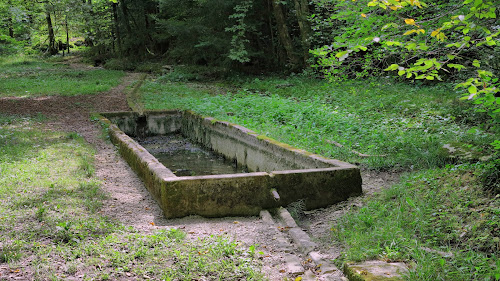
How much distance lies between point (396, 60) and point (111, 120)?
10.9 meters

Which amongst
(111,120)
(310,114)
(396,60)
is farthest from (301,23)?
(111,120)

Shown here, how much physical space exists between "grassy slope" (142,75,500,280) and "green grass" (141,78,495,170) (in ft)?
0.08

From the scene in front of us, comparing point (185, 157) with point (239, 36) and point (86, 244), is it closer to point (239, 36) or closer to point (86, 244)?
point (86, 244)

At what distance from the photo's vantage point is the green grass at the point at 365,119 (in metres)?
6.68

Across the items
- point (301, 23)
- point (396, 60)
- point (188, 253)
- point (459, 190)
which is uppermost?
point (301, 23)

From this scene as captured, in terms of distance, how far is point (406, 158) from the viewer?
653cm

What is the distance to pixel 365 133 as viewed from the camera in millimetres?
8602

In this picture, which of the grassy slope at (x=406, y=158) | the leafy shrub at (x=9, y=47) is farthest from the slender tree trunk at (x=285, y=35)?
the leafy shrub at (x=9, y=47)

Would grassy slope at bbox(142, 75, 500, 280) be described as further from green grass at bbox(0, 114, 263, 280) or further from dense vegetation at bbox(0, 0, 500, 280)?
green grass at bbox(0, 114, 263, 280)

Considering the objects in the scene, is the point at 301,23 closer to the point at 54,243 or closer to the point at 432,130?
the point at 432,130

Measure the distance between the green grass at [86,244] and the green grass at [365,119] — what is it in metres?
3.26

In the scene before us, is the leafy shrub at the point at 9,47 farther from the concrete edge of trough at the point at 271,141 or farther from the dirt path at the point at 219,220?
the dirt path at the point at 219,220

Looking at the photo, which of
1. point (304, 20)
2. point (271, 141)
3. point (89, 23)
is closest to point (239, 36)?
point (304, 20)

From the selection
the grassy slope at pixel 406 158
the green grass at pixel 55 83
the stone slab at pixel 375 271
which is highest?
the green grass at pixel 55 83
